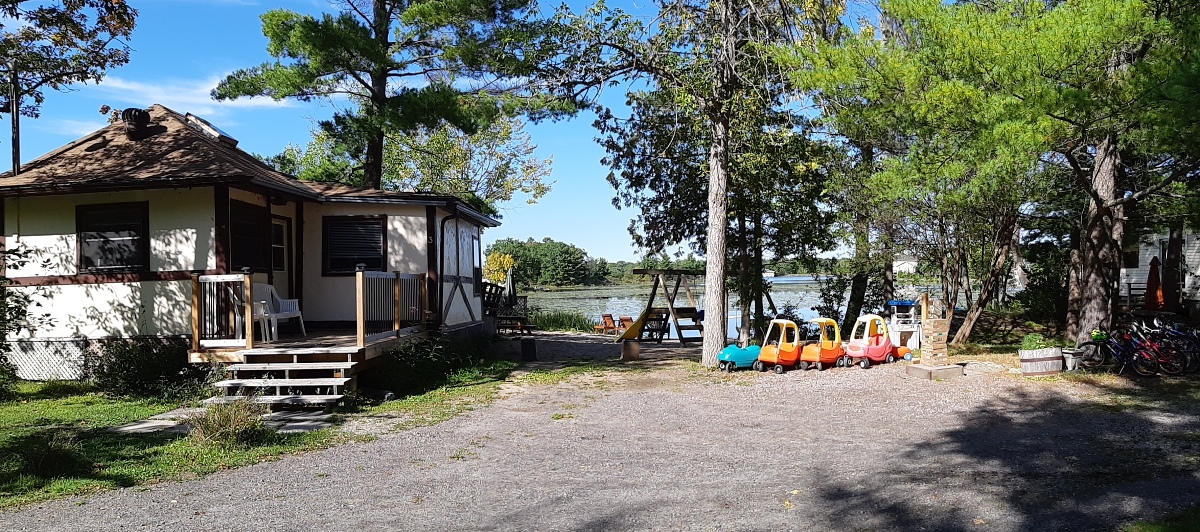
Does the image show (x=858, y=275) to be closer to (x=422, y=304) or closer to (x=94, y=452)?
(x=422, y=304)

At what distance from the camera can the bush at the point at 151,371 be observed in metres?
10.3

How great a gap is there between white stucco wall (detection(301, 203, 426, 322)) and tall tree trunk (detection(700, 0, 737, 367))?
17.3 ft

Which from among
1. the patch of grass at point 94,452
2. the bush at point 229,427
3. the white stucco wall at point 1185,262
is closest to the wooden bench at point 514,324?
the patch of grass at point 94,452

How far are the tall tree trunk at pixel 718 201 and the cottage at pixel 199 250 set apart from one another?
4.81m

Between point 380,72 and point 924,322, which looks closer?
point 924,322

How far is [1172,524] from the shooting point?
4.65 metres

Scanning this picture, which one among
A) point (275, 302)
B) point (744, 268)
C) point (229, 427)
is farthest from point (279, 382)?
point (744, 268)

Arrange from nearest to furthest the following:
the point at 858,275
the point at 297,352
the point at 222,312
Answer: the point at 297,352 < the point at 222,312 < the point at 858,275

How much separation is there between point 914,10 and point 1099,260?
6057 mm

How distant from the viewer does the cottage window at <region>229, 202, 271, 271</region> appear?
38.0ft

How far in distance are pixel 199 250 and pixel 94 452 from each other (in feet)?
16.5

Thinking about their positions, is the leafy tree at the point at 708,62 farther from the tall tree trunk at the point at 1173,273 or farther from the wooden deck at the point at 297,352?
the tall tree trunk at the point at 1173,273

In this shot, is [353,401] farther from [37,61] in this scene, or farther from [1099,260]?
[1099,260]

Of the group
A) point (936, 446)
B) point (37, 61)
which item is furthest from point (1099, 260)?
point (37, 61)
